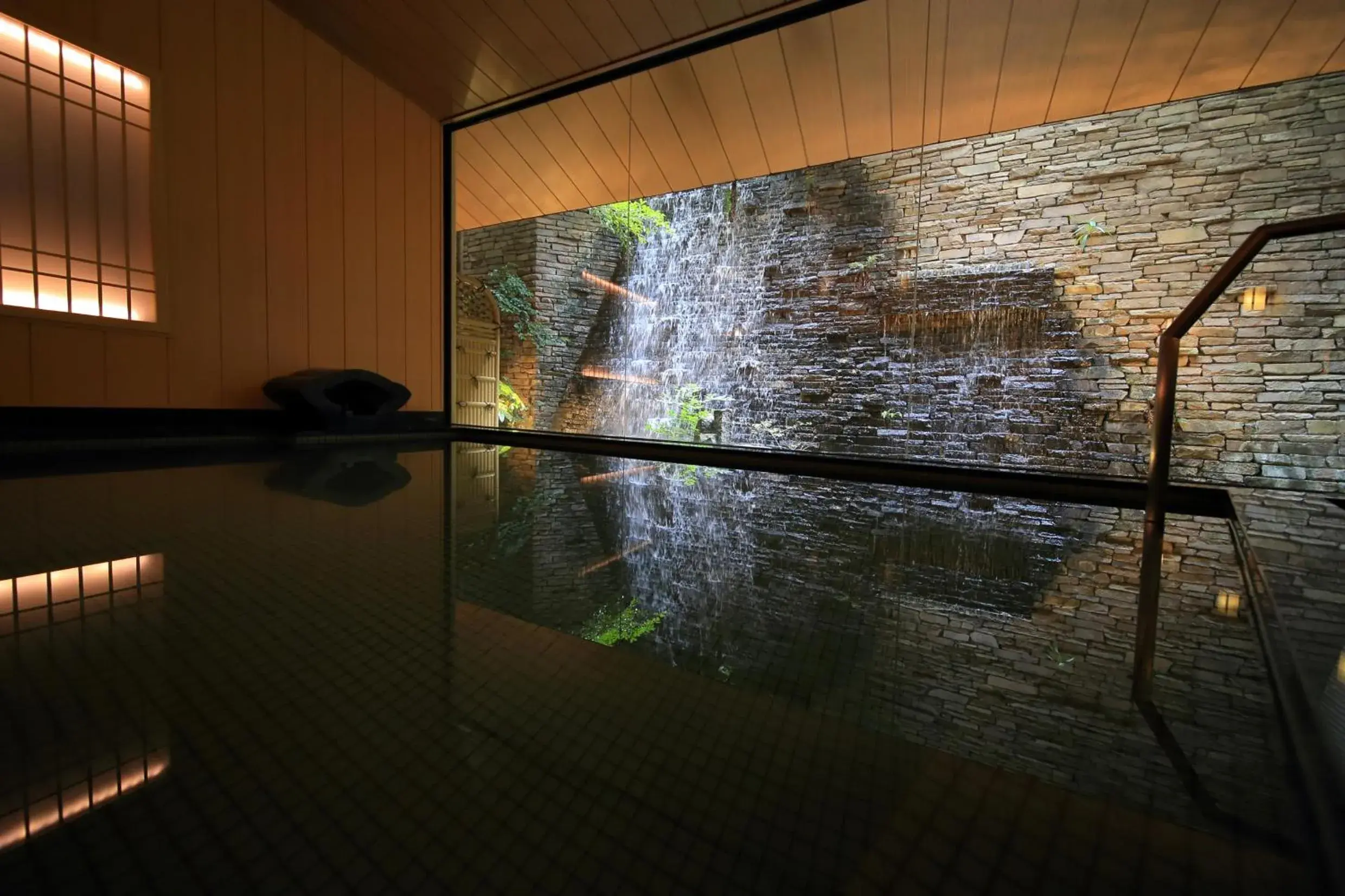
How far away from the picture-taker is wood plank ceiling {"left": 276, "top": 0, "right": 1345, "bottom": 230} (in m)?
2.70

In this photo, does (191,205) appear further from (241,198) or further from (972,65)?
(972,65)

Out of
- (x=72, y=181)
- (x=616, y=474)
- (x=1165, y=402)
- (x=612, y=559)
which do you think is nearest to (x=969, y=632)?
(x=612, y=559)

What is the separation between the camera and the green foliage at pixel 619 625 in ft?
2.86

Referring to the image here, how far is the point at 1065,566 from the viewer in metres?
1.38

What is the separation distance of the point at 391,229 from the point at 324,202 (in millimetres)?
511

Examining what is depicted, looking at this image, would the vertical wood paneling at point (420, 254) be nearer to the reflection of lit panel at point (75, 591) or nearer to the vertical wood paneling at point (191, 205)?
the vertical wood paneling at point (191, 205)

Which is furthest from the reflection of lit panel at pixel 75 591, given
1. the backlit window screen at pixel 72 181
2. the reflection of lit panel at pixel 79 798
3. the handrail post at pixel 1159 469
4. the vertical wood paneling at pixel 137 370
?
the backlit window screen at pixel 72 181

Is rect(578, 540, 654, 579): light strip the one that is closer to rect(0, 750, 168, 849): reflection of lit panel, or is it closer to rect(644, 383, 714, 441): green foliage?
rect(0, 750, 168, 849): reflection of lit panel

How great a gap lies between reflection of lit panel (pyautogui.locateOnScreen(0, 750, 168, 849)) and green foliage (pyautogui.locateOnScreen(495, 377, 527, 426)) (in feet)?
14.2

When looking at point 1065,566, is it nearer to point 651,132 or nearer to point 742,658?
point 742,658

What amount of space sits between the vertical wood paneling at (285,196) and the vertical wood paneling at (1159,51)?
4813 mm

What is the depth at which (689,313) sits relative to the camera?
4.03 meters

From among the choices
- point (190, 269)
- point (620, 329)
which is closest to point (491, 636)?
point (620, 329)

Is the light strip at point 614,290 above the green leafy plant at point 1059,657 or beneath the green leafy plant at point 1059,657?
above
